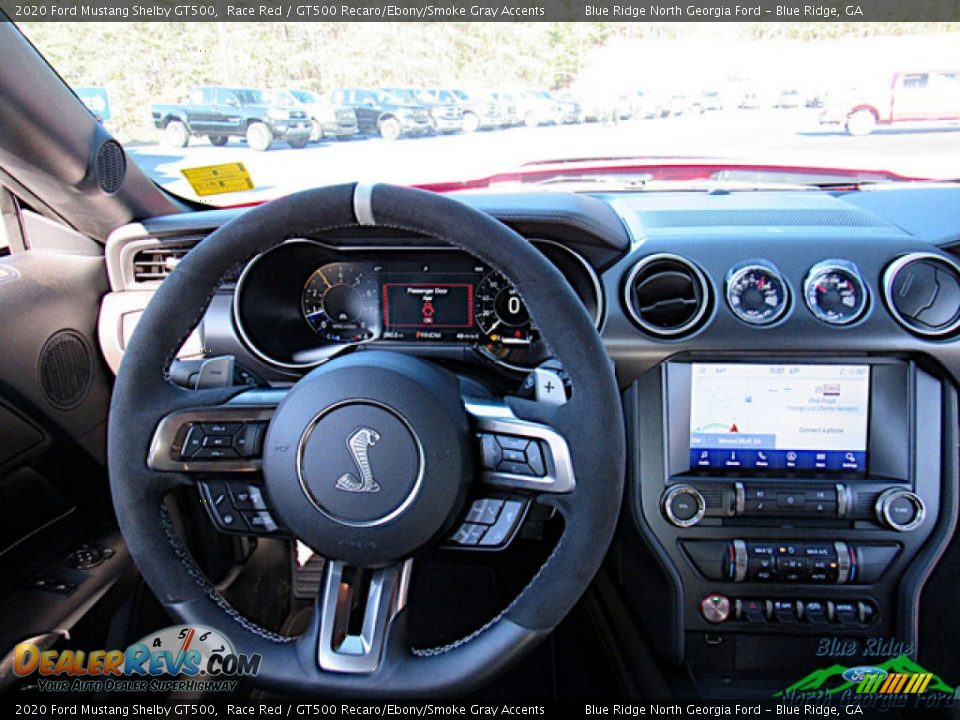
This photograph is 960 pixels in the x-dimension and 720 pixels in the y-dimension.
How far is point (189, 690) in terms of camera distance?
2078mm

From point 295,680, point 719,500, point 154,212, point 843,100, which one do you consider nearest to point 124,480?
point 295,680

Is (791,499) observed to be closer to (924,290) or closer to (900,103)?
(924,290)

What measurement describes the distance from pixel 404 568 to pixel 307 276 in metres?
1.23

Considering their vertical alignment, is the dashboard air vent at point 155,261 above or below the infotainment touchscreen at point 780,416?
above

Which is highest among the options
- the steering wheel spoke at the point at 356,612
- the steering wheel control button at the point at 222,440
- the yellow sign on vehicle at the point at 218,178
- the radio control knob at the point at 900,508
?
the yellow sign on vehicle at the point at 218,178

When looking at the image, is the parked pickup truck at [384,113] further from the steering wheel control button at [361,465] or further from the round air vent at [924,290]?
the round air vent at [924,290]

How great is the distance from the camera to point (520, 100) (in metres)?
2.30

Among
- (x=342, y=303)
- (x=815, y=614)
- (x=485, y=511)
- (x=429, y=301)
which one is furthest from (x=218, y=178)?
(x=815, y=614)

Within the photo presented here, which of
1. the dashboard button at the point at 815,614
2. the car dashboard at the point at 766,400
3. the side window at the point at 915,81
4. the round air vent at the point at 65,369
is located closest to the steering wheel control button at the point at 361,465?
the car dashboard at the point at 766,400

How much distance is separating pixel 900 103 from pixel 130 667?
290 centimetres

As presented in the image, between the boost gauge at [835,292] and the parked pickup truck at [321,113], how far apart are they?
1.41 meters

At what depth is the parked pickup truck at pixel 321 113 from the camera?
2152 mm

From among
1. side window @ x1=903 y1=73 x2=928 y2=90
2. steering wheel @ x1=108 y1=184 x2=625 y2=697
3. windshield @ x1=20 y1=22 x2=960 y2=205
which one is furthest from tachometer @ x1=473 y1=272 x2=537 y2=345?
side window @ x1=903 y1=73 x2=928 y2=90

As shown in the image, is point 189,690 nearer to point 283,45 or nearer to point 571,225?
point 571,225
